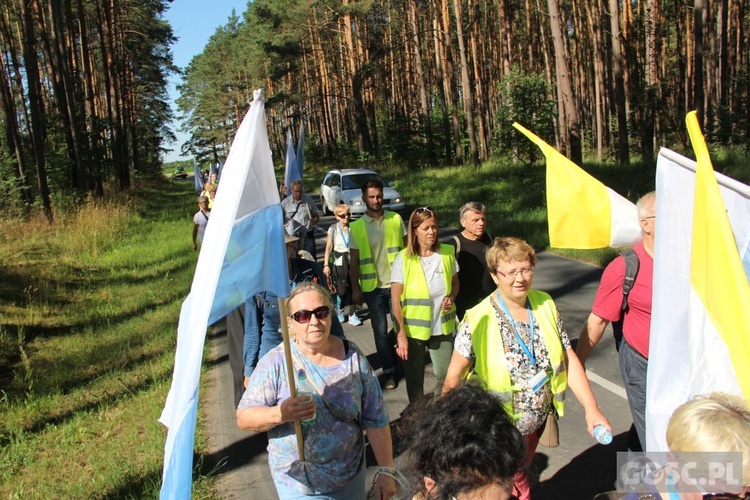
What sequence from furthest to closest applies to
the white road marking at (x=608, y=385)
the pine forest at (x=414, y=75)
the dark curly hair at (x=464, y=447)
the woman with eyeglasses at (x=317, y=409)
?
the pine forest at (x=414, y=75) → the white road marking at (x=608, y=385) → the woman with eyeglasses at (x=317, y=409) → the dark curly hair at (x=464, y=447)

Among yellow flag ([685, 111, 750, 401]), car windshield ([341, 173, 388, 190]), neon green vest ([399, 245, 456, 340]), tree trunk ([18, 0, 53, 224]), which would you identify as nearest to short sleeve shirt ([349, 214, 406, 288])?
neon green vest ([399, 245, 456, 340])

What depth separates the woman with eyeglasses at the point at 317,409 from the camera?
2.70 meters

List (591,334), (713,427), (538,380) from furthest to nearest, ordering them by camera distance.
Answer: (591,334), (538,380), (713,427)

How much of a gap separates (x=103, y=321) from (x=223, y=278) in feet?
26.5

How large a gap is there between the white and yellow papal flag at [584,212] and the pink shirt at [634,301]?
0.13 m

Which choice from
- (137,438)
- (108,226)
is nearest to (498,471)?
(137,438)

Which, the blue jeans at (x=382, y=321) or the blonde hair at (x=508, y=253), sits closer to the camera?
the blonde hair at (x=508, y=253)

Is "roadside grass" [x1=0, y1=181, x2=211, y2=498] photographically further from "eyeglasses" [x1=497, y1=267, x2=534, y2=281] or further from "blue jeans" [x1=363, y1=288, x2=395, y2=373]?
"eyeglasses" [x1=497, y1=267, x2=534, y2=281]

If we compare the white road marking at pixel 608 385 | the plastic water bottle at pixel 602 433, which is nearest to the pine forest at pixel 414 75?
the white road marking at pixel 608 385

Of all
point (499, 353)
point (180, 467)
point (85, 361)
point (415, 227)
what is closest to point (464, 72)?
point (85, 361)

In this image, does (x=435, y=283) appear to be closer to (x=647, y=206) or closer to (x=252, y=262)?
(x=647, y=206)

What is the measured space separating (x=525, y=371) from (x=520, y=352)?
0.30 ft

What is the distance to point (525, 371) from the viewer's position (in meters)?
3.00

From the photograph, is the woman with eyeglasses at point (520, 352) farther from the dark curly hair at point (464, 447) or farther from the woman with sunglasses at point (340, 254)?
the woman with sunglasses at point (340, 254)
